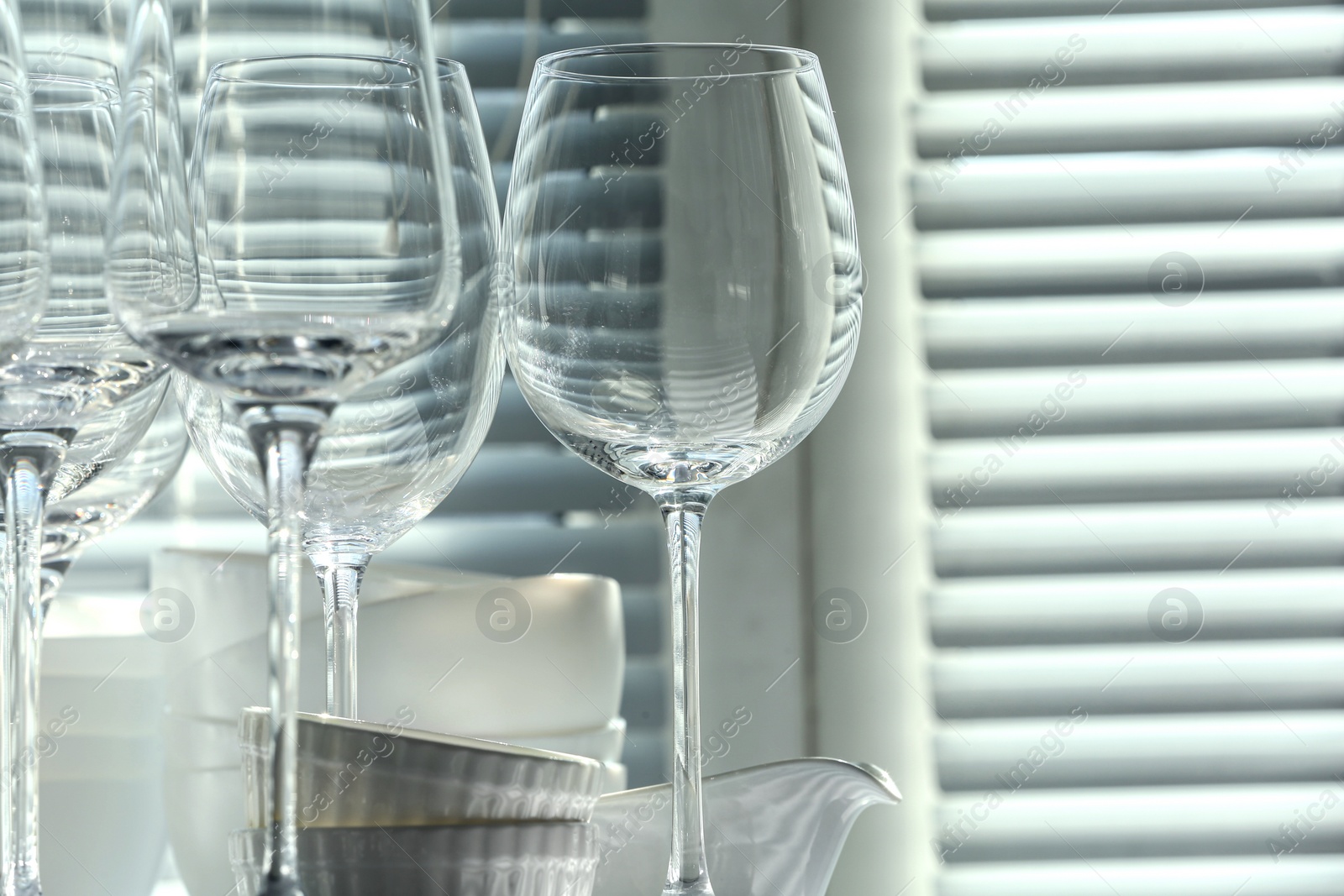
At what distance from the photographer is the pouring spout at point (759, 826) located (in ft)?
1.61

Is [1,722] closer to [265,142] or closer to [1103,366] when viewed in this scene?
[265,142]

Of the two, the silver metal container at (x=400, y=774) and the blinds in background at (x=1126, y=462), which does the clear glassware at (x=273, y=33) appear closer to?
the silver metal container at (x=400, y=774)

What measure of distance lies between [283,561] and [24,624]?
0.47 ft

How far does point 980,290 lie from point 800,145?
0.70 metres

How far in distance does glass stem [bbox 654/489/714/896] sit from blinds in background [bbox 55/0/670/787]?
58cm

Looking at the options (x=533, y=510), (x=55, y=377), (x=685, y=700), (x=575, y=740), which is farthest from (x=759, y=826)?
(x=533, y=510)

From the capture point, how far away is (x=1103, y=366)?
1.16 metres

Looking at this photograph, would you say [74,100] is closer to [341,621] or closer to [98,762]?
[341,621]

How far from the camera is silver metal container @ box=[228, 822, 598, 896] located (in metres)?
0.43

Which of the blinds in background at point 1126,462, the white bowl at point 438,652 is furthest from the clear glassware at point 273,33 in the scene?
the blinds in background at point 1126,462

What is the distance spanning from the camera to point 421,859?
1.41 feet

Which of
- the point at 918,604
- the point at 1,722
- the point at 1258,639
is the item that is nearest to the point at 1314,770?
the point at 1258,639

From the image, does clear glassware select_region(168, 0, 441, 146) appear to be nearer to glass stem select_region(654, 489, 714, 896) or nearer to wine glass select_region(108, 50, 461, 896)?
wine glass select_region(108, 50, 461, 896)

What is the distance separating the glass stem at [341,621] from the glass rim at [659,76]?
0.22m
